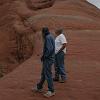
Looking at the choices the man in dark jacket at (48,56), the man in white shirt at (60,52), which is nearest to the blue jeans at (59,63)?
the man in white shirt at (60,52)

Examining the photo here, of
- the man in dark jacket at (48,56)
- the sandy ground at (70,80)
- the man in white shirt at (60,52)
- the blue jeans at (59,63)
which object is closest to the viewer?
the man in dark jacket at (48,56)

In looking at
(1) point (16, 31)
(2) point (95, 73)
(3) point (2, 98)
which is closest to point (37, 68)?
(2) point (95, 73)

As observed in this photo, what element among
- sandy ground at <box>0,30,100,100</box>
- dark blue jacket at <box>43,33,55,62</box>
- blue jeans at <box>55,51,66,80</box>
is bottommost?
sandy ground at <box>0,30,100,100</box>

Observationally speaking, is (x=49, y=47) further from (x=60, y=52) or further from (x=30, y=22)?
(x=30, y=22)

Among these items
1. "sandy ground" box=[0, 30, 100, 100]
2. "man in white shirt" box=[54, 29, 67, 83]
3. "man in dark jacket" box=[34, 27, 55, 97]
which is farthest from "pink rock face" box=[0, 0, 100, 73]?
"man in dark jacket" box=[34, 27, 55, 97]

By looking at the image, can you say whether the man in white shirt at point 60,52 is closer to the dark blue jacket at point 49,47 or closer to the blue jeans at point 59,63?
the blue jeans at point 59,63

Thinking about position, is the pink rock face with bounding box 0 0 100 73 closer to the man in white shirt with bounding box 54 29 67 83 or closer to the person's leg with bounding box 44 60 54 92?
the man in white shirt with bounding box 54 29 67 83

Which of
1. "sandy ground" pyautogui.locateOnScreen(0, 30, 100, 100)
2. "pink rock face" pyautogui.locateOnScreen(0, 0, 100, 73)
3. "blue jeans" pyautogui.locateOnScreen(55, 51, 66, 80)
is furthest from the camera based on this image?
"pink rock face" pyautogui.locateOnScreen(0, 0, 100, 73)

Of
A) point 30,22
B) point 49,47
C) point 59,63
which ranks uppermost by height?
point 30,22

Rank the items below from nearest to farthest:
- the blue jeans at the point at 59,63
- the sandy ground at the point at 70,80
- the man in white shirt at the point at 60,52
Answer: the sandy ground at the point at 70,80 → the man in white shirt at the point at 60,52 → the blue jeans at the point at 59,63

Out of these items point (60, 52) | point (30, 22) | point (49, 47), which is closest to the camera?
point (49, 47)

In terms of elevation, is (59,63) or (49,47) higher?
(49,47)

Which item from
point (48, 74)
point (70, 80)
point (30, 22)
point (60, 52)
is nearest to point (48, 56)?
point (48, 74)

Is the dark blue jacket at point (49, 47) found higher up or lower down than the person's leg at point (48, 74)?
higher up
